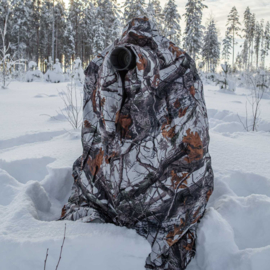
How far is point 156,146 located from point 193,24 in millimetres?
24013

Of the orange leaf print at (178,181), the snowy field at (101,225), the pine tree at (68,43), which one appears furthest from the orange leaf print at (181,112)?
the pine tree at (68,43)

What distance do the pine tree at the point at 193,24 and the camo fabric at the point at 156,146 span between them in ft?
74.8

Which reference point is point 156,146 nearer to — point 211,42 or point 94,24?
point 94,24

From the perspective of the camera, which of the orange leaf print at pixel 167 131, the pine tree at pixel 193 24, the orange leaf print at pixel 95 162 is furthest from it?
the pine tree at pixel 193 24

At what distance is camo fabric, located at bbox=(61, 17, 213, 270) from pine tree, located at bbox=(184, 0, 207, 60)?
22790 mm

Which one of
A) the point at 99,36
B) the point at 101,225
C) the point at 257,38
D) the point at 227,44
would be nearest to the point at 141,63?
the point at 101,225

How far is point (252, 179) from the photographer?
5.30 feet

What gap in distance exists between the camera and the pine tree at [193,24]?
21.6 m

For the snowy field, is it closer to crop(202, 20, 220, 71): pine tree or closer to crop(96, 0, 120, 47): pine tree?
crop(96, 0, 120, 47): pine tree

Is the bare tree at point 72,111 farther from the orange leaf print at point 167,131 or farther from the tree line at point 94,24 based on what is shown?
the tree line at point 94,24

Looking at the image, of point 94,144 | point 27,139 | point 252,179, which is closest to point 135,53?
point 94,144

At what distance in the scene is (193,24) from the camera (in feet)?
71.5

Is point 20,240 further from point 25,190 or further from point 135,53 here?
point 135,53

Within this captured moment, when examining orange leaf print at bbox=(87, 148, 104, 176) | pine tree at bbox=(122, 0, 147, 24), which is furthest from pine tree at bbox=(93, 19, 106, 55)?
orange leaf print at bbox=(87, 148, 104, 176)
